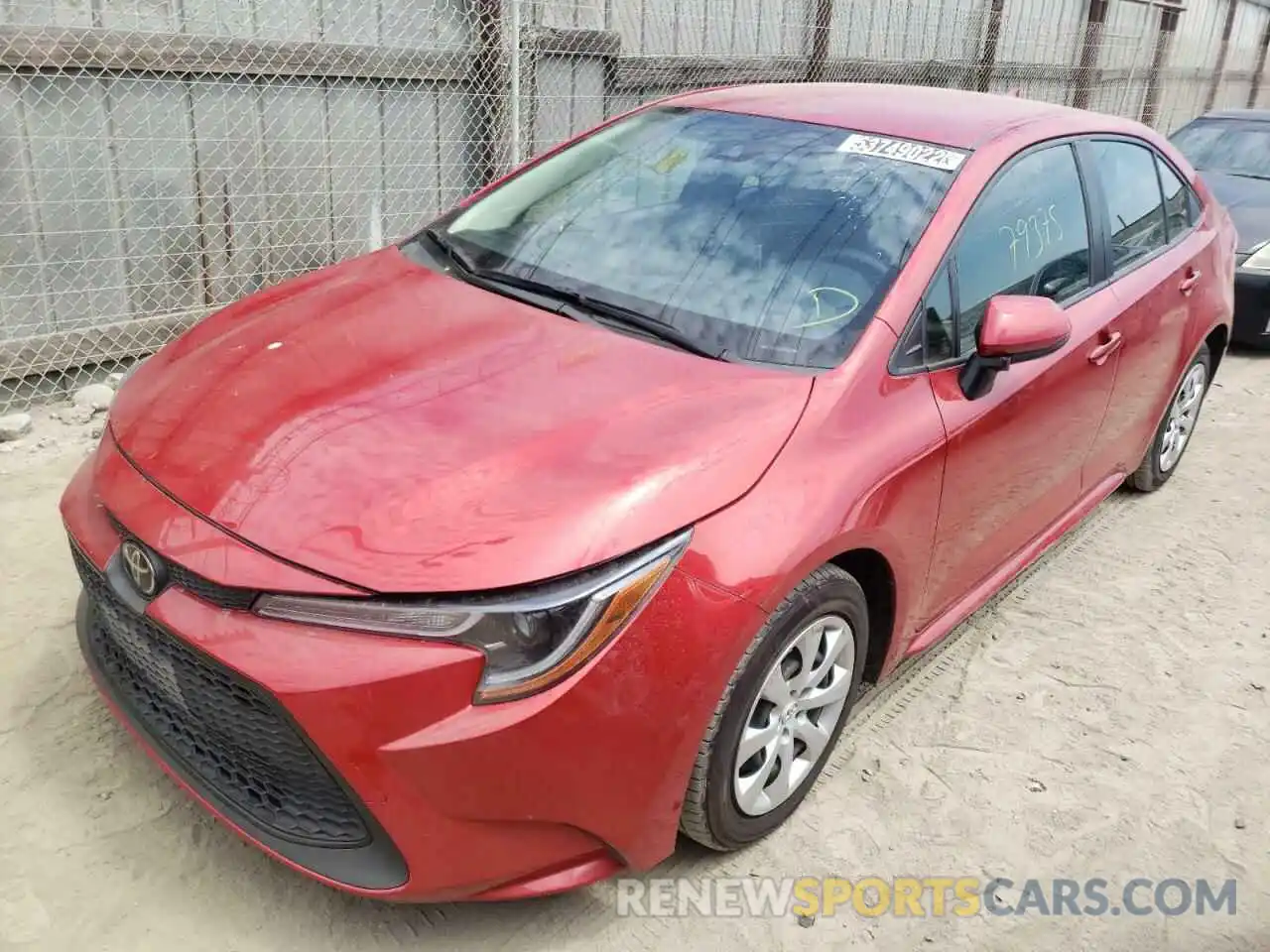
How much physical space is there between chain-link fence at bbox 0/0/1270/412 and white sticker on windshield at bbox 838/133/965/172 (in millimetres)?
3071

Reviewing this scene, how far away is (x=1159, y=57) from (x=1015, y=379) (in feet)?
38.5

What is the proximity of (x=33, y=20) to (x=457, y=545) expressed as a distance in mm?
3600

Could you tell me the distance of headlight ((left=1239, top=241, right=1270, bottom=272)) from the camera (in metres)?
6.62

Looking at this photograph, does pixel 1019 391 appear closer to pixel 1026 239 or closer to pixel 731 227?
pixel 1026 239

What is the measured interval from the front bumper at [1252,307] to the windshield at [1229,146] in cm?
145

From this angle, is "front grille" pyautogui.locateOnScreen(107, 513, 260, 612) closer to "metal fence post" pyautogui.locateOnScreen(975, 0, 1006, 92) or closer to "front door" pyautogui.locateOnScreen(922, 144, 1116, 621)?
"front door" pyautogui.locateOnScreen(922, 144, 1116, 621)

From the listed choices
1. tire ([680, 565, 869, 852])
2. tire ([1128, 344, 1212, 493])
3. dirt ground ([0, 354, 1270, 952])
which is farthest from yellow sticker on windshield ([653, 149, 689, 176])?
tire ([1128, 344, 1212, 493])

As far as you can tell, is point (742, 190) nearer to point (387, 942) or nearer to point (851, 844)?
point (851, 844)

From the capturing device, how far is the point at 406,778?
1.90m

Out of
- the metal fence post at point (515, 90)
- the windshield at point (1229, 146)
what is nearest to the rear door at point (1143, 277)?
the metal fence post at point (515, 90)

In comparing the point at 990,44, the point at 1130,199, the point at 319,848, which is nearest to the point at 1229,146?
the point at 990,44

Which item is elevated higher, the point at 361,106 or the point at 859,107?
the point at 859,107

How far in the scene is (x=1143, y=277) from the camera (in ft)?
12.1

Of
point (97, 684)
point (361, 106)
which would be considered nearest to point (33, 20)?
point (361, 106)
